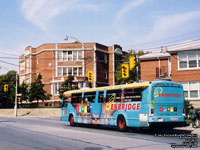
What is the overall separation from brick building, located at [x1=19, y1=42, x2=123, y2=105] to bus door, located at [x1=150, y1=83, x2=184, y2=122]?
40017 mm

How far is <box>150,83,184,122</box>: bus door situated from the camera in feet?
51.4

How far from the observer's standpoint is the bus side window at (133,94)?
16391 millimetres

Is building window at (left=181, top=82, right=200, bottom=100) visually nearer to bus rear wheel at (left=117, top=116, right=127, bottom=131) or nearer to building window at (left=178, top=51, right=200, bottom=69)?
building window at (left=178, top=51, right=200, bottom=69)

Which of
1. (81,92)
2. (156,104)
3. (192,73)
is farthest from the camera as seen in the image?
(192,73)

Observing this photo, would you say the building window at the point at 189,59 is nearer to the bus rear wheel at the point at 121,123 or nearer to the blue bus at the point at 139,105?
the blue bus at the point at 139,105

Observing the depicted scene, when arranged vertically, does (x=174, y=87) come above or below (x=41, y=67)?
below

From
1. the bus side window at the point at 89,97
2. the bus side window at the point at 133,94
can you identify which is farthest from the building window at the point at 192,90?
the bus side window at the point at 133,94

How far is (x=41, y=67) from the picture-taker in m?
62.7

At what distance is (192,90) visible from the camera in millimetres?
32438

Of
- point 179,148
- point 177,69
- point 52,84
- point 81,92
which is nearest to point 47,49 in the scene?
point 52,84

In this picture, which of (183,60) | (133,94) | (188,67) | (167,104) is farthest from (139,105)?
(183,60)

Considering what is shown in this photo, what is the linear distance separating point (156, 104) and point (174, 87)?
1772mm

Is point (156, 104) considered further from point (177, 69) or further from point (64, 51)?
point (64, 51)

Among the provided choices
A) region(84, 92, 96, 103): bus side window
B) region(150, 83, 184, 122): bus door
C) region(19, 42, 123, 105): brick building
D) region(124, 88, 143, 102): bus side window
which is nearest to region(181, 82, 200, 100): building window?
region(84, 92, 96, 103): bus side window
